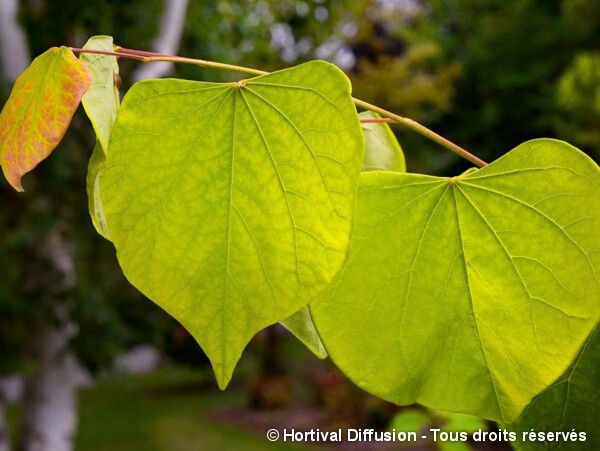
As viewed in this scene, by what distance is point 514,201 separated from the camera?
23 cm

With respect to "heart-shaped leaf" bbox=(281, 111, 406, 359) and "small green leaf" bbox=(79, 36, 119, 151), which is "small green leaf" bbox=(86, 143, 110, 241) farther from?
"heart-shaped leaf" bbox=(281, 111, 406, 359)

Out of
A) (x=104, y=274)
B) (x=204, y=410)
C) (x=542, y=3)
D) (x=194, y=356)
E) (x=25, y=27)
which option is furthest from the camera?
(x=194, y=356)

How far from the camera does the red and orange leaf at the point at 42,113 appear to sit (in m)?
0.22

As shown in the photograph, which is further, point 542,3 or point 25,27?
point 542,3

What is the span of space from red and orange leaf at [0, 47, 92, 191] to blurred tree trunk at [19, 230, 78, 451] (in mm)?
3109

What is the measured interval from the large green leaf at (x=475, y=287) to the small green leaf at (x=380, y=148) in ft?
0.30

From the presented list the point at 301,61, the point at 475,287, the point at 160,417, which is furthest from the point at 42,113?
the point at 160,417

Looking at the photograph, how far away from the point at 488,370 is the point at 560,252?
0.04 m

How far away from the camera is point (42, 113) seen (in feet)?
0.74

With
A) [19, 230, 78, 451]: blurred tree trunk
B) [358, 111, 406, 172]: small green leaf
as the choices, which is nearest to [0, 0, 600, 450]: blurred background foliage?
[19, 230, 78, 451]: blurred tree trunk

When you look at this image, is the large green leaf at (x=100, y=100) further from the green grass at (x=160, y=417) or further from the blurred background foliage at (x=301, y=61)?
the green grass at (x=160, y=417)

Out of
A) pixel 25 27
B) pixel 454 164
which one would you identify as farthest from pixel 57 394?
pixel 454 164

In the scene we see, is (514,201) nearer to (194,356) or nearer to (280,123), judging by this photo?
(280,123)

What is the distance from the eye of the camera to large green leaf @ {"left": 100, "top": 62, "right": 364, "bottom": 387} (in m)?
0.20
